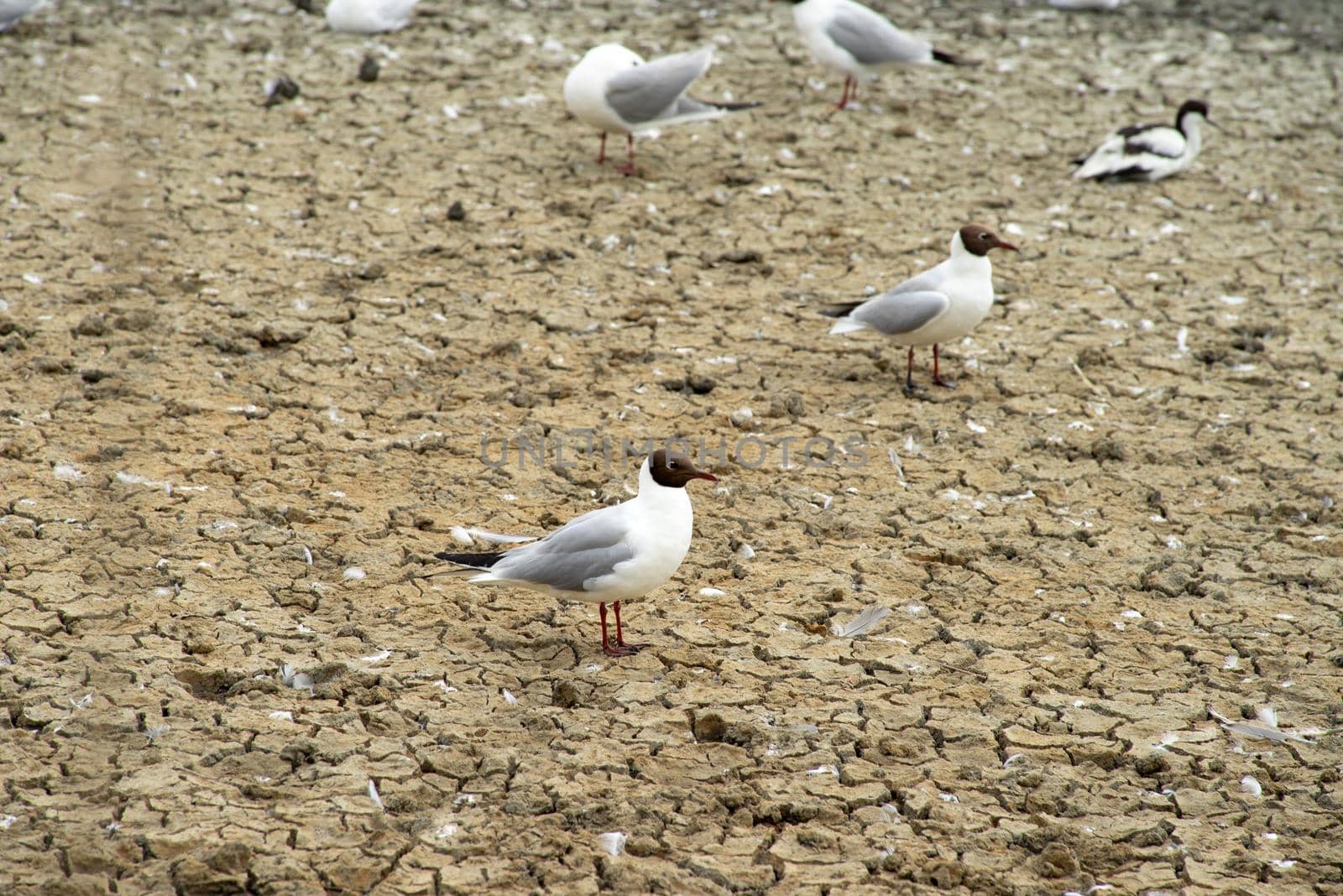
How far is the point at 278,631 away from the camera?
4.50 metres

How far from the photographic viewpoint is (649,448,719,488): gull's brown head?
4469 mm

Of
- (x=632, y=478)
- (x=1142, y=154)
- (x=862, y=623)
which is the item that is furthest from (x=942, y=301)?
(x=1142, y=154)

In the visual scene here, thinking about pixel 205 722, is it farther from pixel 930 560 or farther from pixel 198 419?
pixel 930 560

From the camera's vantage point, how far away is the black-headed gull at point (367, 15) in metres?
9.84

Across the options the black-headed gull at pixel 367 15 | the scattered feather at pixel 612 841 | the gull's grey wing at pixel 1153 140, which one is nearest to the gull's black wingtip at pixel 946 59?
the gull's grey wing at pixel 1153 140

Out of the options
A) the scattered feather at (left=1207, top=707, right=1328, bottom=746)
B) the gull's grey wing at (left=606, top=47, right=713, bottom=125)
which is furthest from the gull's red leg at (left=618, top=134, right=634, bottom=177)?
the scattered feather at (left=1207, top=707, right=1328, bottom=746)

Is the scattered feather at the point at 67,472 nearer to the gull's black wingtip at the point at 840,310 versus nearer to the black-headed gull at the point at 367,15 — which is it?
the gull's black wingtip at the point at 840,310

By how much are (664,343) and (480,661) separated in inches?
104

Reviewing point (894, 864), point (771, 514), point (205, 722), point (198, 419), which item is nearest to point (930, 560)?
point (771, 514)

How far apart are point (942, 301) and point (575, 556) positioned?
106 inches

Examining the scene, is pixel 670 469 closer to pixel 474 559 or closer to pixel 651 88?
pixel 474 559

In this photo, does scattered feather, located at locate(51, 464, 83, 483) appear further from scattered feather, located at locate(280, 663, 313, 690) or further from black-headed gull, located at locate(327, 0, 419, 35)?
black-headed gull, located at locate(327, 0, 419, 35)

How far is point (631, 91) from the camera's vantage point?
8.09m

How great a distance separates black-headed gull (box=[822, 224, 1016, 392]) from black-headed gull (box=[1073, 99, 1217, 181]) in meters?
2.60
